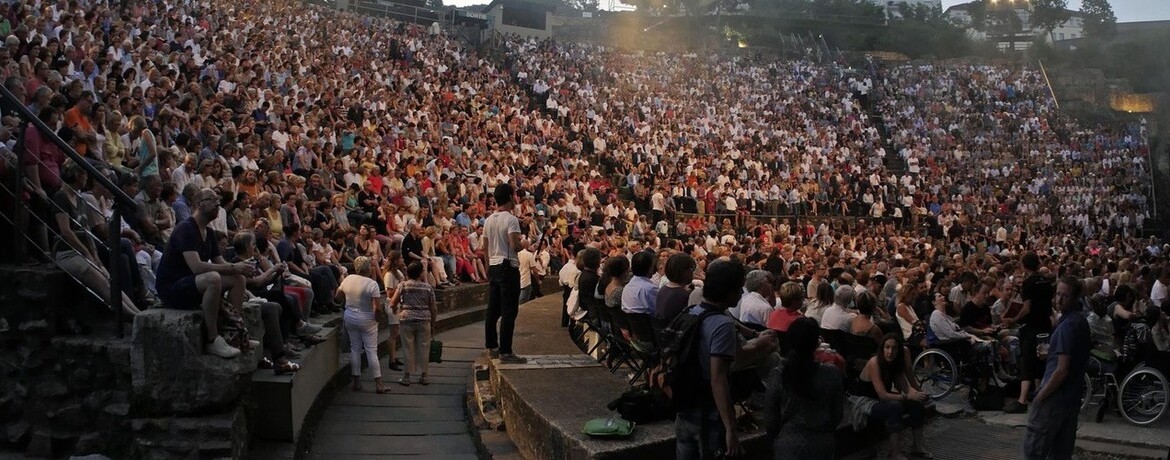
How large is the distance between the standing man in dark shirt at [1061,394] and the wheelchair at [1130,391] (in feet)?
10.4

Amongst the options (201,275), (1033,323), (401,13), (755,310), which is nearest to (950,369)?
(1033,323)

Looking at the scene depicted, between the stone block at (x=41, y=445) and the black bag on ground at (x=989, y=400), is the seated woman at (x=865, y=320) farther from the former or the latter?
the stone block at (x=41, y=445)

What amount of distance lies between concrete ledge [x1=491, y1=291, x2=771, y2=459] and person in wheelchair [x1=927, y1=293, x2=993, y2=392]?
398 centimetres

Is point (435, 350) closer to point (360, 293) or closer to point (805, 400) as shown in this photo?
point (360, 293)

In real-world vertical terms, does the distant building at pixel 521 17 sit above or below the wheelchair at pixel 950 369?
→ above

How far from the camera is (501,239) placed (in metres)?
7.44

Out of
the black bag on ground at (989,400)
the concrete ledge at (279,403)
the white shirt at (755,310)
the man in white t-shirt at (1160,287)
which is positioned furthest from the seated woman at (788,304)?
the man in white t-shirt at (1160,287)

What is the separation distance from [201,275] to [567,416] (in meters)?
2.20

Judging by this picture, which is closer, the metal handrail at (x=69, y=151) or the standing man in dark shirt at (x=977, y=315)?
the metal handrail at (x=69, y=151)

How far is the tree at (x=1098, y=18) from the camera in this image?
5161 centimetres

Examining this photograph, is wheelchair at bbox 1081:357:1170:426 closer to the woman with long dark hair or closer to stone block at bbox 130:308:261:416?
the woman with long dark hair

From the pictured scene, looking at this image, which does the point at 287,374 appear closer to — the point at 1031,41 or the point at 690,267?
the point at 690,267

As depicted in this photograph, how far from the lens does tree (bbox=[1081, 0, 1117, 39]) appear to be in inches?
2032

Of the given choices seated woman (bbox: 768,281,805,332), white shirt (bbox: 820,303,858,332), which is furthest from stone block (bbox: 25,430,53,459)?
white shirt (bbox: 820,303,858,332)
